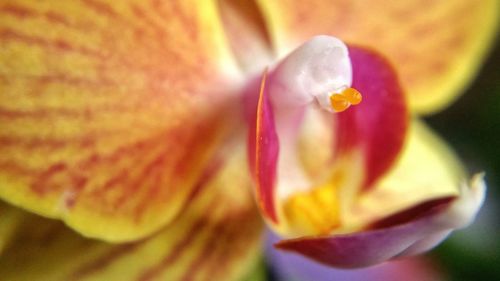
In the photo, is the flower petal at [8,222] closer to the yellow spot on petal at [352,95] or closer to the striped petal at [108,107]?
the striped petal at [108,107]

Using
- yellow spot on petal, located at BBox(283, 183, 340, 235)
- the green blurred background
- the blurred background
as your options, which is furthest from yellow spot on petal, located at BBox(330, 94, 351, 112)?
the green blurred background

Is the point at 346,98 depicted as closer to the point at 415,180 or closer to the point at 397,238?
the point at 397,238

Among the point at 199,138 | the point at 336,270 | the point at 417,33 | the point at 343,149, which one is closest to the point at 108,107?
the point at 199,138

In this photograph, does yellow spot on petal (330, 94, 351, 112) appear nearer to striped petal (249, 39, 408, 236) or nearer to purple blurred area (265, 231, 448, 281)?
striped petal (249, 39, 408, 236)

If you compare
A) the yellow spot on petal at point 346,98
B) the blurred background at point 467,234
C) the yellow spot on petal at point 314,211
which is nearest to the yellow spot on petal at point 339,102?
the yellow spot on petal at point 346,98

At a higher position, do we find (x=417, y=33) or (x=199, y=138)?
(x=417, y=33)

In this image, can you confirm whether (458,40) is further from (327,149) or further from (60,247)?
(60,247)
